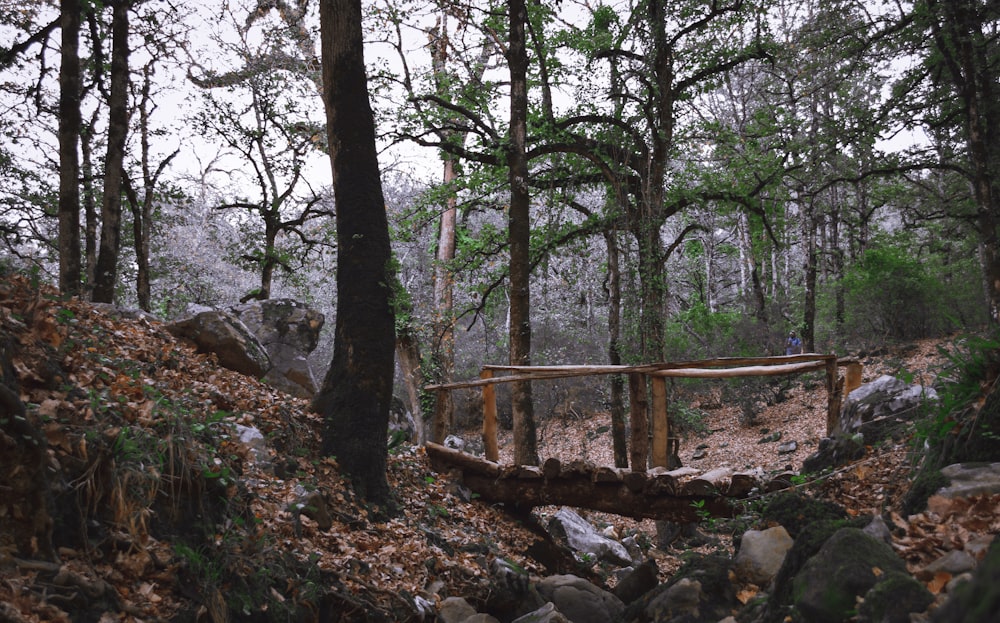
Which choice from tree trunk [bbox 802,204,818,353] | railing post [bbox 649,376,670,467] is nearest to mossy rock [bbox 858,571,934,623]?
railing post [bbox 649,376,670,467]

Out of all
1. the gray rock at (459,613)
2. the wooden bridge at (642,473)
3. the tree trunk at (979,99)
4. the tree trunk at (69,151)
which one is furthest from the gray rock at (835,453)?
the tree trunk at (69,151)

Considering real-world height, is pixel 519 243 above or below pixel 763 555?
above

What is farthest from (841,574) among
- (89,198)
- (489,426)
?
(89,198)

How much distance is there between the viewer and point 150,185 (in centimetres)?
1508

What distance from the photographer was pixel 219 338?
8453mm

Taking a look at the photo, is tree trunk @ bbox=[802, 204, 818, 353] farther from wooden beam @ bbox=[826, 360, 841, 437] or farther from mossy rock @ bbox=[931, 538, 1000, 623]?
mossy rock @ bbox=[931, 538, 1000, 623]

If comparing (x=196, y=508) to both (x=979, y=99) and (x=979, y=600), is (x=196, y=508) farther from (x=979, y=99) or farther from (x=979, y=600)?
(x=979, y=99)

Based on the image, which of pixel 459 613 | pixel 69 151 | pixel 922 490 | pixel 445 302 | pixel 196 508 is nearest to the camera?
pixel 922 490

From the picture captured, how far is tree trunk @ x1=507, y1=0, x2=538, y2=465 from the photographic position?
9.85m

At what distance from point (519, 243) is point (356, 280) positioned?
391cm

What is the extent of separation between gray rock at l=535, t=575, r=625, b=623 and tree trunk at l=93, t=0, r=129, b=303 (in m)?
8.50

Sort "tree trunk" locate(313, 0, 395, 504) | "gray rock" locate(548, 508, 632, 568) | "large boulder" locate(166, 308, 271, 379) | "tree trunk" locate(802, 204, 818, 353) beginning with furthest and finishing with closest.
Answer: "tree trunk" locate(802, 204, 818, 353)
"gray rock" locate(548, 508, 632, 568)
"large boulder" locate(166, 308, 271, 379)
"tree trunk" locate(313, 0, 395, 504)

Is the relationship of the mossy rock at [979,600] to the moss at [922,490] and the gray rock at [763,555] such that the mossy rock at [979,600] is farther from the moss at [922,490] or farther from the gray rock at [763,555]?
the gray rock at [763,555]

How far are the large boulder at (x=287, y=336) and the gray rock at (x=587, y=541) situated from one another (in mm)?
4456
